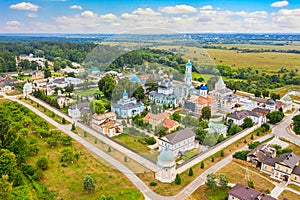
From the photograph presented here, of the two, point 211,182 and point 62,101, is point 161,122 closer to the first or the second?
point 211,182

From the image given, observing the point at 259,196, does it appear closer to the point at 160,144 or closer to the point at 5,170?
→ the point at 160,144

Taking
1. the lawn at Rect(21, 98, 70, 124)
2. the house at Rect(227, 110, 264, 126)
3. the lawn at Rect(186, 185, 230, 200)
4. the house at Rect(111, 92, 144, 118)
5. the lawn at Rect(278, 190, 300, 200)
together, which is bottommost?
the lawn at Rect(278, 190, 300, 200)

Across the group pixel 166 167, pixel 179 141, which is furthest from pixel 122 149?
pixel 166 167

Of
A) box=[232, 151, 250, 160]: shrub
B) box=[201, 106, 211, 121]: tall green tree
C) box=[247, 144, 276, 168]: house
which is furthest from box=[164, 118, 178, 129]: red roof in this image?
box=[247, 144, 276, 168]: house

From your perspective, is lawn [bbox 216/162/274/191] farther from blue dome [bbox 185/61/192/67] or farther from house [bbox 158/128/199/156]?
blue dome [bbox 185/61/192/67]

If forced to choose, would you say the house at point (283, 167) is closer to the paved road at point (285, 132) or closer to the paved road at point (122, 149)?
the paved road at point (285, 132)
